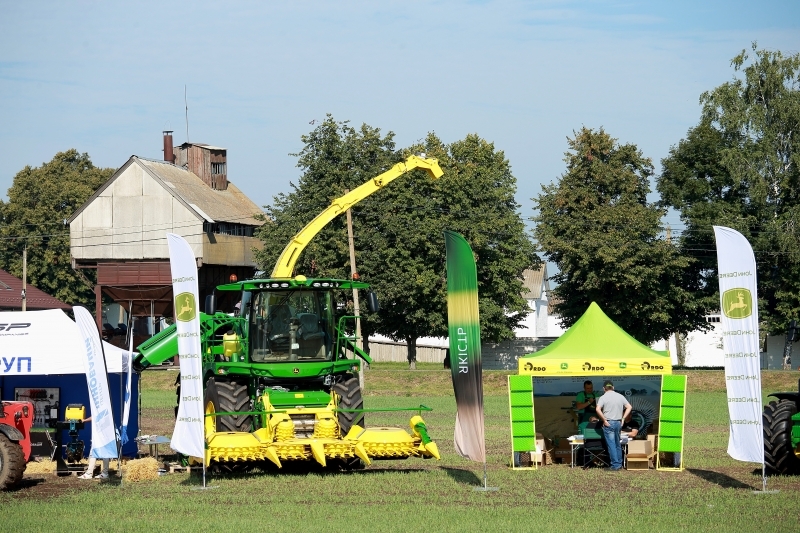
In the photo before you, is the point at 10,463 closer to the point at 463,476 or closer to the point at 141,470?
the point at 141,470

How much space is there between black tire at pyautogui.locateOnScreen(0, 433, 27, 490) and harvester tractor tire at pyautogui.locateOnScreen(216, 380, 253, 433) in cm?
291

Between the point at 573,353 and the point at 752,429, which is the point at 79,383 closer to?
the point at 573,353

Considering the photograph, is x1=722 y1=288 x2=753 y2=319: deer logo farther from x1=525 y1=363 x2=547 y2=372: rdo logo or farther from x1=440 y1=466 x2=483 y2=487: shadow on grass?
x1=440 y1=466 x2=483 y2=487: shadow on grass

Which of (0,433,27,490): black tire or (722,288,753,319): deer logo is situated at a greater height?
(722,288,753,319): deer logo

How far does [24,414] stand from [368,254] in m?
42.6

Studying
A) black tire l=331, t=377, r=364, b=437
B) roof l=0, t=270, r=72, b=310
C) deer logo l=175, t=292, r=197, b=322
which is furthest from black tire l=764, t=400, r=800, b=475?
roof l=0, t=270, r=72, b=310

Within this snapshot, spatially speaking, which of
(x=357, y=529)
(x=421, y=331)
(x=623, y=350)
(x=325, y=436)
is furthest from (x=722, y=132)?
(x=357, y=529)

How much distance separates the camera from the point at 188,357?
51.6 feet

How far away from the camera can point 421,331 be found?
60.7m

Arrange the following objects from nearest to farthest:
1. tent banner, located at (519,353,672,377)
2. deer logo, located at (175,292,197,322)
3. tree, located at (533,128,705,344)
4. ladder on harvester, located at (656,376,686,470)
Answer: deer logo, located at (175,292,197,322) < ladder on harvester, located at (656,376,686,470) < tent banner, located at (519,353,672,377) < tree, located at (533,128,705,344)

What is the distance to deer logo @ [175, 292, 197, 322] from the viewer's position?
15.8 m

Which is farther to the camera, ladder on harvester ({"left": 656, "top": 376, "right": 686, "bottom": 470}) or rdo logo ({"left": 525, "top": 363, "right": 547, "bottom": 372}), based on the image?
rdo logo ({"left": 525, "top": 363, "right": 547, "bottom": 372})

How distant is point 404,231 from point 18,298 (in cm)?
2273

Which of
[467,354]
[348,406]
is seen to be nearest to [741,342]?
[467,354]
